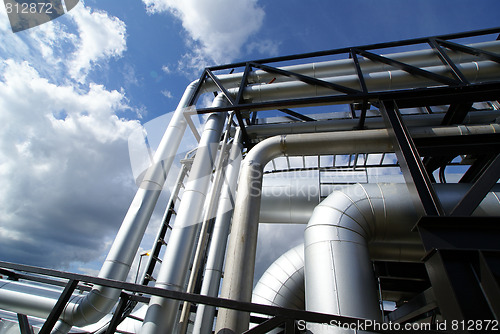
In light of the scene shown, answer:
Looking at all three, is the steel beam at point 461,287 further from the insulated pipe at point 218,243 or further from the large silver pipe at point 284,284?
the large silver pipe at point 284,284

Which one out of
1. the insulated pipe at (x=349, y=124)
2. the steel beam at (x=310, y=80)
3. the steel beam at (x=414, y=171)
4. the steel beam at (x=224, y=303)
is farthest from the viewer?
the insulated pipe at (x=349, y=124)

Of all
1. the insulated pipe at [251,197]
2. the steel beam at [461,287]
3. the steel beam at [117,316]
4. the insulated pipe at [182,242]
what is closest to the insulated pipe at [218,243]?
the insulated pipe at [182,242]

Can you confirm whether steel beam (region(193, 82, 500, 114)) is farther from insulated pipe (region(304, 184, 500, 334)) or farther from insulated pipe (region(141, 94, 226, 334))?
insulated pipe (region(141, 94, 226, 334))

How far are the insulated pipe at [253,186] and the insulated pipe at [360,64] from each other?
6.08ft

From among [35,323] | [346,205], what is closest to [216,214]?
[346,205]

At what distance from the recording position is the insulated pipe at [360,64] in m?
4.81

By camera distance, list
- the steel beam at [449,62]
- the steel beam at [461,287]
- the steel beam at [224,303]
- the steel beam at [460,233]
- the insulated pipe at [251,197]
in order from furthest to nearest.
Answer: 1. the steel beam at [449,62]
2. the insulated pipe at [251,197]
3. the steel beam at [460,233]
4. the steel beam at [224,303]
5. the steel beam at [461,287]

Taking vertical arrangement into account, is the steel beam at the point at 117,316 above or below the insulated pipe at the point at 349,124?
below

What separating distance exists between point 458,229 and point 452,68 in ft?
12.4

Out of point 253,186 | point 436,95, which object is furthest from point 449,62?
point 253,186

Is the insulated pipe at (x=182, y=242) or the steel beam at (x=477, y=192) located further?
the insulated pipe at (x=182, y=242)

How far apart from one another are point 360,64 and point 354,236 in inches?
153

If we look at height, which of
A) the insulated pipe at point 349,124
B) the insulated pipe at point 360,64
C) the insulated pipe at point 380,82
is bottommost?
the insulated pipe at point 349,124

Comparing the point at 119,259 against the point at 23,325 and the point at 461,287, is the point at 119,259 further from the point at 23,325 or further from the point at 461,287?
the point at 461,287
